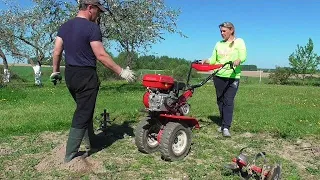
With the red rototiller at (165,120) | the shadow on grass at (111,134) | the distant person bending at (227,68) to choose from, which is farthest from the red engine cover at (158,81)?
the distant person bending at (227,68)

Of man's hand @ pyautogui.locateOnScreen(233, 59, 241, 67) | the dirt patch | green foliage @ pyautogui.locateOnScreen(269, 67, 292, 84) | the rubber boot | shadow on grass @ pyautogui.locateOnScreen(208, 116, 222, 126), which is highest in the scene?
man's hand @ pyautogui.locateOnScreen(233, 59, 241, 67)

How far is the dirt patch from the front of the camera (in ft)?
15.7

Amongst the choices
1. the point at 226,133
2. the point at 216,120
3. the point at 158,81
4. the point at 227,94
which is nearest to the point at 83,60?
the point at 158,81

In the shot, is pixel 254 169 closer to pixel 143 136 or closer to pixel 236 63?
pixel 143 136

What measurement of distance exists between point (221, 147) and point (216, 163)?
2.84 ft

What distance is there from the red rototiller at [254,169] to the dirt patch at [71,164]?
164 centimetres

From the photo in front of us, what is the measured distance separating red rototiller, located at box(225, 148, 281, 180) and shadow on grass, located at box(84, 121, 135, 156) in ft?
7.05

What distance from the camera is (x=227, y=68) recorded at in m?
6.58

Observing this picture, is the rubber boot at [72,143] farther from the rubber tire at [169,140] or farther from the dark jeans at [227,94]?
the dark jeans at [227,94]

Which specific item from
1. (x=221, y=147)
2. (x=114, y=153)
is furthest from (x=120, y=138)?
(x=221, y=147)

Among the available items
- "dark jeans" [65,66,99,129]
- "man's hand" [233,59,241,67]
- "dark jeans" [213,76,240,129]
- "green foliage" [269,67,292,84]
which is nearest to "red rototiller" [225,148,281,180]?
"dark jeans" [65,66,99,129]

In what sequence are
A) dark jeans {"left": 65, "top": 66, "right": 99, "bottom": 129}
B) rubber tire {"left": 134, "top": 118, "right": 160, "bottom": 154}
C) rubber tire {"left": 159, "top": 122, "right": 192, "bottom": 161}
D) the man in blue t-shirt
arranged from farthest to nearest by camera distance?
rubber tire {"left": 134, "top": 118, "right": 160, "bottom": 154} < rubber tire {"left": 159, "top": 122, "right": 192, "bottom": 161} < dark jeans {"left": 65, "top": 66, "right": 99, "bottom": 129} < the man in blue t-shirt

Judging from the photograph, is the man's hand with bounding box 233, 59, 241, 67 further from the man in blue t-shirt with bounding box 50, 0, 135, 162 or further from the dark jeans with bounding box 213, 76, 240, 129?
the man in blue t-shirt with bounding box 50, 0, 135, 162

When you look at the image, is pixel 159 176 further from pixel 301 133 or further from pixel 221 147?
pixel 301 133
